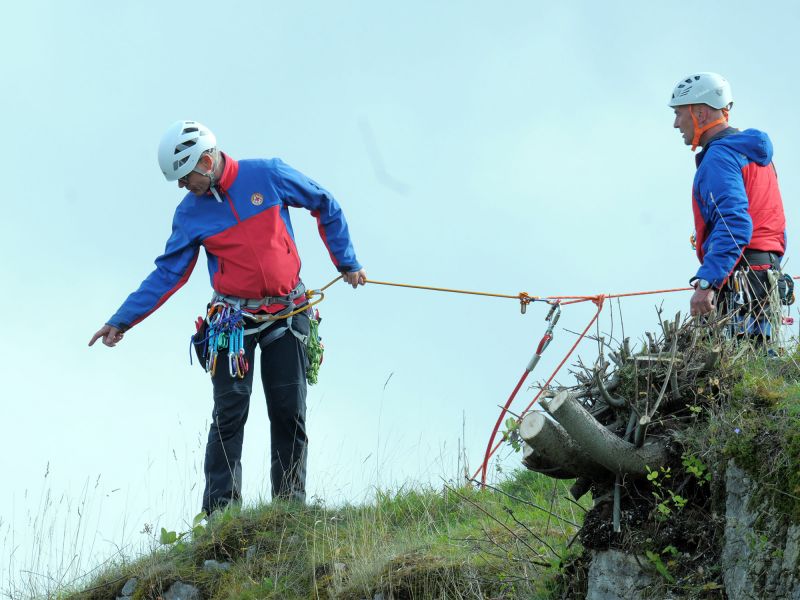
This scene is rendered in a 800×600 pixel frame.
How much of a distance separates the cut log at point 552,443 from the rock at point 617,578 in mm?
427

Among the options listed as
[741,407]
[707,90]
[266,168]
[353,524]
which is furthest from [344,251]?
[741,407]

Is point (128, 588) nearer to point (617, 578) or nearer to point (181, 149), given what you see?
point (181, 149)

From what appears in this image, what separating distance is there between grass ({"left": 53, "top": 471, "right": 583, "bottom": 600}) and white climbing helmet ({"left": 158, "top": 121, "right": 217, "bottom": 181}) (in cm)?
230

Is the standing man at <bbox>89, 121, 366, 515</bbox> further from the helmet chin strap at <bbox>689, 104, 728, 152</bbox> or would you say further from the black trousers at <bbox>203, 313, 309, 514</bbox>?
the helmet chin strap at <bbox>689, 104, 728, 152</bbox>

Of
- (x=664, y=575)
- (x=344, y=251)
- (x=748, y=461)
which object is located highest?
(x=344, y=251)

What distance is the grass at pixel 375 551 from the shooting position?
643 cm

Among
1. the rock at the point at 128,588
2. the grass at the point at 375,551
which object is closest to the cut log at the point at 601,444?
the grass at the point at 375,551

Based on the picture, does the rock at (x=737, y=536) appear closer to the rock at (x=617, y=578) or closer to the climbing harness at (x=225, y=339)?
the rock at (x=617, y=578)

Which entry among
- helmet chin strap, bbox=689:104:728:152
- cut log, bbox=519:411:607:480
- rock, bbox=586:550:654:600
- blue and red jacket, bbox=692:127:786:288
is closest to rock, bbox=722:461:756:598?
rock, bbox=586:550:654:600

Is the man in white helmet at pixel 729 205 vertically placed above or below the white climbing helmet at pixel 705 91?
below

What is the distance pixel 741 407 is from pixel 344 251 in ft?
11.9

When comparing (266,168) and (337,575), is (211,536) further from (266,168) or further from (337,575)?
(266,168)

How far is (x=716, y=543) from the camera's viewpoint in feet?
16.9

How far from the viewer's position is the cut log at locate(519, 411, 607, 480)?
17.8 feet
